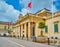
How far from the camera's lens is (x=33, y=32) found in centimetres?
5472

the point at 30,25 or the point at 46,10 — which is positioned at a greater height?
the point at 46,10

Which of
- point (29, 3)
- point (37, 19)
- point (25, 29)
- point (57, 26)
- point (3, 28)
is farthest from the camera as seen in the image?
point (3, 28)

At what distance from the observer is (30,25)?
53.1 m

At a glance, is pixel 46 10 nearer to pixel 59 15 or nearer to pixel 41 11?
pixel 41 11

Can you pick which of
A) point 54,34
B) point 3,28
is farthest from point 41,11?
point 3,28

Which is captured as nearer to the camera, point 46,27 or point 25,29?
point 46,27

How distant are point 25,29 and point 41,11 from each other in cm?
927

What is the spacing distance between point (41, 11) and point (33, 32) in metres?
7.38

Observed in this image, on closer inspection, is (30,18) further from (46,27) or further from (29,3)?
(29,3)

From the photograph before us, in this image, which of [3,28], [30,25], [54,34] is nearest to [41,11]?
[30,25]

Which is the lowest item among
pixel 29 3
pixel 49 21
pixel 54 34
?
pixel 54 34

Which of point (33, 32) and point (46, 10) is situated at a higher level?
point (46, 10)

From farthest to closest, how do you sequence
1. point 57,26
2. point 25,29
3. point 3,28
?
point 3,28
point 25,29
point 57,26

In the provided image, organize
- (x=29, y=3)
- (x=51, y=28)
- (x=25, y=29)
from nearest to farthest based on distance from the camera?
(x=29, y=3), (x=51, y=28), (x=25, y=29)
